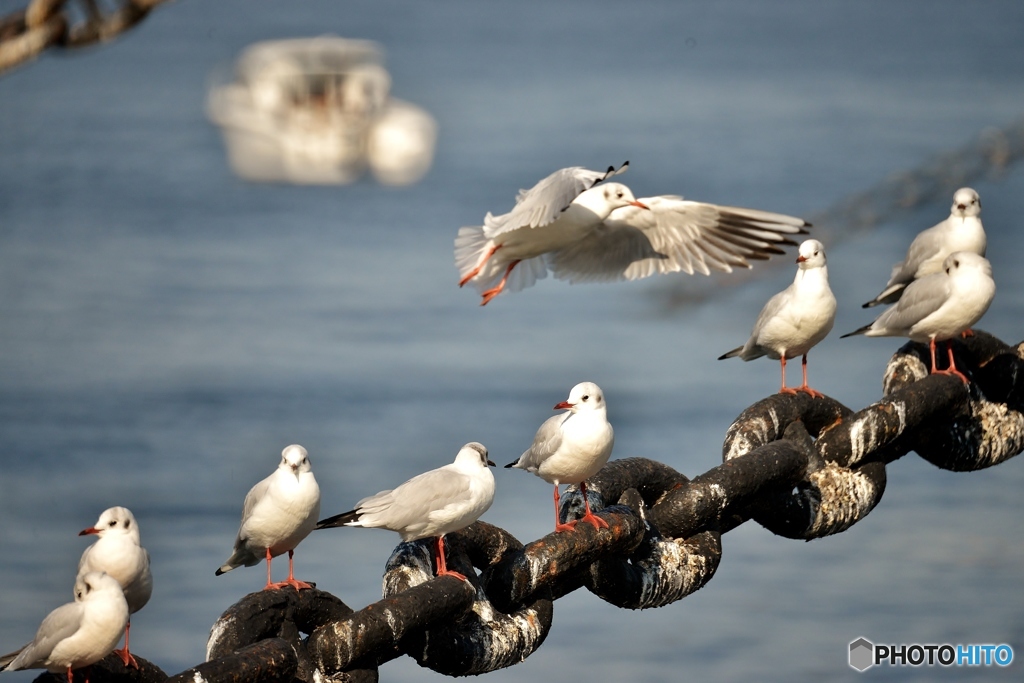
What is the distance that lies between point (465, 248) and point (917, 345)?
2.11m

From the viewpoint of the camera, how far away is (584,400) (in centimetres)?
453

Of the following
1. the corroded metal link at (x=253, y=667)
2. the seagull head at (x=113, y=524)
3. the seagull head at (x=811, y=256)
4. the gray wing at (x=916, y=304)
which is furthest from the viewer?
the seagull head at (x=811, y=256)

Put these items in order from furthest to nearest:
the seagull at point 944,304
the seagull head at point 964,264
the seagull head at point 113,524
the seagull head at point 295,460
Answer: the seagull head at point 964,264
the seagull at point 944,304
the seagull head at point 295,460
the seagull head at point 113,524

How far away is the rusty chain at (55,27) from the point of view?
1.39 m

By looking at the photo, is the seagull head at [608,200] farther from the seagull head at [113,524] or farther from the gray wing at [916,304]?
the seagull head at [113,524]

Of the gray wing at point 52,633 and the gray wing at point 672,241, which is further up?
the gray wing at point 672,241

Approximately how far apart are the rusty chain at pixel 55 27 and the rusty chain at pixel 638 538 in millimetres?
1404

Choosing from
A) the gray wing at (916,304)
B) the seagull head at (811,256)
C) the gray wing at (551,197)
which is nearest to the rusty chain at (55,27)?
the gray wing at (551,197)

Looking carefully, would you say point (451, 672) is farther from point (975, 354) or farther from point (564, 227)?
point (564, 227)

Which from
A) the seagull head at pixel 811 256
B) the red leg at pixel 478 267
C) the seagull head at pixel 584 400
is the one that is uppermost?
the red leg at pixel 478 267

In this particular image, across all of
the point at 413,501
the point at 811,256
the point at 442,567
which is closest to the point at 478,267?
the point at 811,256

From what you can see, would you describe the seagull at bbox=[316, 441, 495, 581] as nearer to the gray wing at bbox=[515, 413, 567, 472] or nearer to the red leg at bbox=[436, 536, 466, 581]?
the red leg at bbox=[436, 536, 466, 581]

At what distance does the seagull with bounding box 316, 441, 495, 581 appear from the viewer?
3582mm

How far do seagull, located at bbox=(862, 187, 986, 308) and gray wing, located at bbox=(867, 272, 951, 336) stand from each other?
1.51 feet
